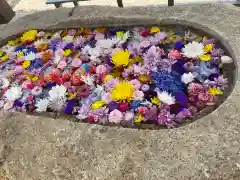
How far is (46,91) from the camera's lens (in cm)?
251

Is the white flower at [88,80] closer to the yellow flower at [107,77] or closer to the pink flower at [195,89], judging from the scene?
the yellow flower at [107,77]

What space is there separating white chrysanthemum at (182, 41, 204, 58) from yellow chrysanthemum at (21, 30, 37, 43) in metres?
1.33

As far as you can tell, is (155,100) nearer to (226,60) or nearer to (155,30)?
(226,60)

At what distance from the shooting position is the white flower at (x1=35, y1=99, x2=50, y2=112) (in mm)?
2340

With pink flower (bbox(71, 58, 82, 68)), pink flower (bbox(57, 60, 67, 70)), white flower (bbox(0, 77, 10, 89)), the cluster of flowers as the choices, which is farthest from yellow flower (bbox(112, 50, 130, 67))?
white flower (bbox(0, 77, 10, 89))

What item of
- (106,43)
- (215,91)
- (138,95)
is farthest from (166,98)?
(106,43)

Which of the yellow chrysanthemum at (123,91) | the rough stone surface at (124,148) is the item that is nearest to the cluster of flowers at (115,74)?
the yellow chrysanthemum at (123,91)

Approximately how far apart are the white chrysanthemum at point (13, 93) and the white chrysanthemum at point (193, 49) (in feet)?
4.03

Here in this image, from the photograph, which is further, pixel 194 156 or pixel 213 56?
pixel 213 56

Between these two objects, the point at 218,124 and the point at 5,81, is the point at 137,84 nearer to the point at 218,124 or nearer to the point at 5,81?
the point at 218,124

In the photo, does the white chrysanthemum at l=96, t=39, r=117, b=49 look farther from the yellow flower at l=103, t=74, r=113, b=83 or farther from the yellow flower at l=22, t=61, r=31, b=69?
the yellow flower at l=22, t=61, r=31, b=69

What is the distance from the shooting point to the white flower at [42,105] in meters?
2.34

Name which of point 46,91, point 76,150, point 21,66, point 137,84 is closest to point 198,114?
point 137,84

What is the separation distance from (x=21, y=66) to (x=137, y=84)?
3.41 ft
